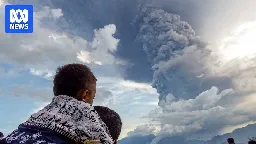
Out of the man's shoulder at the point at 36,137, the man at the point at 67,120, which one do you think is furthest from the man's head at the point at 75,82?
the man's shoulder at the point at 36,137

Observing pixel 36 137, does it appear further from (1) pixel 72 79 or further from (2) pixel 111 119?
(2) pixel 111 119

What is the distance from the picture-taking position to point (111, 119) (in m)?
2.46

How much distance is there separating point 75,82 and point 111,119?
0.43 m

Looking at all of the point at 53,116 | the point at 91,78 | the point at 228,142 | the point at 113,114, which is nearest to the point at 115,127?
the point at 113,114

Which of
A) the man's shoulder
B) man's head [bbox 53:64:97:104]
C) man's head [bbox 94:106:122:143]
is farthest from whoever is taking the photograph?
man's head [bbox 94:106:122:143]

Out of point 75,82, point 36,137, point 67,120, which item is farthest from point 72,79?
point 36,137

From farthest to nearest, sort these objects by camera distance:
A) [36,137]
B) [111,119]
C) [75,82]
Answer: [111,119]
[75,82]
[36,137]

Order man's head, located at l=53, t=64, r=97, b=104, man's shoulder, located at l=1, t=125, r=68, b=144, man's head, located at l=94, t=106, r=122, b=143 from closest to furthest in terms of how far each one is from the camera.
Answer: man's shoulder, located at l=1, t=125, r=68, b=144 < man's head, located at l=53, t=64, r=97, b=104 < man's head, located at l=94, t=106, r=122, b=143

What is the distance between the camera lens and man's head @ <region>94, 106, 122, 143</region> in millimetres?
2451

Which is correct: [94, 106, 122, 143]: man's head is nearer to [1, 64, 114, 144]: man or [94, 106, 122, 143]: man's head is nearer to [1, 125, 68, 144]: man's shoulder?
[1, 64, 114, 144]: man

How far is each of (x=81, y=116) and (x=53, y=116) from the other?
0.60 feet

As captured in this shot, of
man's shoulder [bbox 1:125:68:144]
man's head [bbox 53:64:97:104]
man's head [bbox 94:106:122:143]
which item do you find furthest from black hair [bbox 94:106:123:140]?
man's shoulder [bbox 1:125:68:144]

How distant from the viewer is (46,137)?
6.48 ft

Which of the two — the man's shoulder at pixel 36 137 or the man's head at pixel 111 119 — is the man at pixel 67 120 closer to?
the man's shoulder at pixel 36 137
